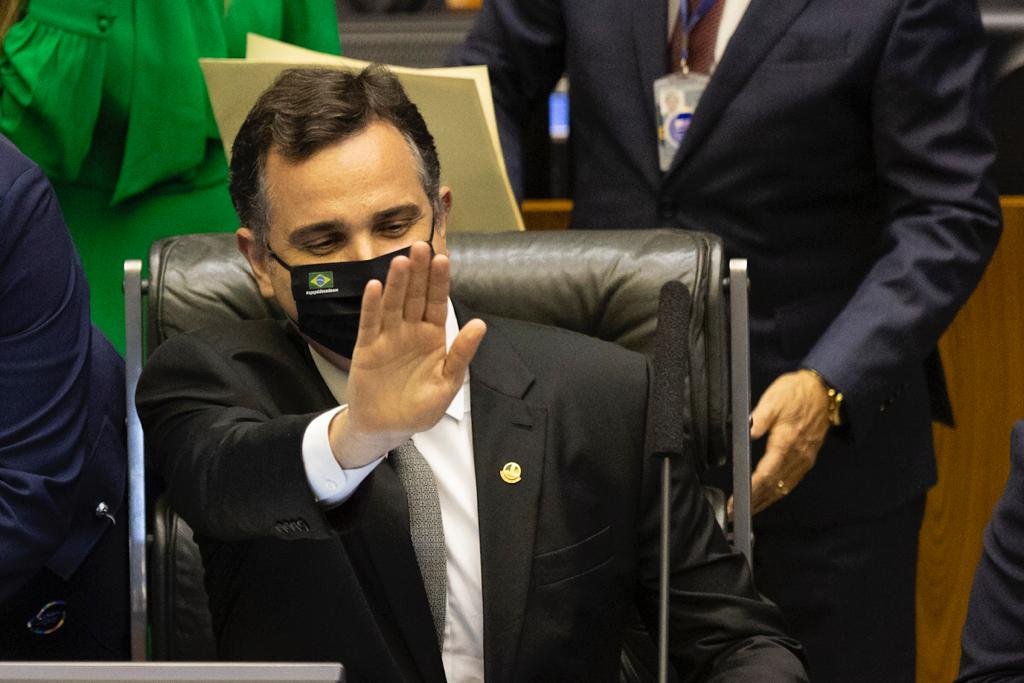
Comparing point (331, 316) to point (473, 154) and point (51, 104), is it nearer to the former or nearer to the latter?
point (473, 154)

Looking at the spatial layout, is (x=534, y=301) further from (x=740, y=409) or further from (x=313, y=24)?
(x=313, y=24)

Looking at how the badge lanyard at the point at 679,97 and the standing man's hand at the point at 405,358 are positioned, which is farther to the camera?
the badge lanyard at the point at 679,97

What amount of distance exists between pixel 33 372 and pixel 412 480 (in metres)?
0.46

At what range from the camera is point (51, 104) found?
265cm

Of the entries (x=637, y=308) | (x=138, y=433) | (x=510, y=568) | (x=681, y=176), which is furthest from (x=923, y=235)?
(x=138, y=433)

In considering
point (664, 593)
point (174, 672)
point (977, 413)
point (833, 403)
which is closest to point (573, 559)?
point (664, 593)

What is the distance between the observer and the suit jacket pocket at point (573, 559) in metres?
2.05

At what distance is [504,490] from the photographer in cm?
206

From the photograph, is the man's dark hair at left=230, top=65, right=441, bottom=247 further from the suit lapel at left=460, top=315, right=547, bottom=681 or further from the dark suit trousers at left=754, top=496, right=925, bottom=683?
the dark suit trousers at left=754, top=496, right=925, bottom=683

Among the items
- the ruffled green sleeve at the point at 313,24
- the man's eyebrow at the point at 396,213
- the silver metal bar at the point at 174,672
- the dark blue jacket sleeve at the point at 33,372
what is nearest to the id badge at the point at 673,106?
the ruffled green sleeve at the point at 313,24

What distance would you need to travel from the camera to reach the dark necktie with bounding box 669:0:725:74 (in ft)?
9.05

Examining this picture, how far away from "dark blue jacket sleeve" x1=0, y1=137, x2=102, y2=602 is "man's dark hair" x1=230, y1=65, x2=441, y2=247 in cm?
23

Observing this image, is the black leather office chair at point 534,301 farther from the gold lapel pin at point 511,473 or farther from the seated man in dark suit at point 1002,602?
the seated man in dark suit at point 1002,602

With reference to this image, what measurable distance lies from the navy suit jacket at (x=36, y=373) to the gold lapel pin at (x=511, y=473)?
20.2 inches
